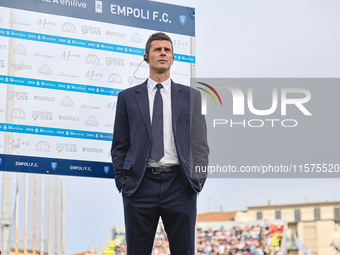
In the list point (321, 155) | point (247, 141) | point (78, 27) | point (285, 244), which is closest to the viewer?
point (78, 27)

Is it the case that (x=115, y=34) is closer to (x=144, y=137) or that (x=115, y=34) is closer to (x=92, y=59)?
(x=92, y=59)

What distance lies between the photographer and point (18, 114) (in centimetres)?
338

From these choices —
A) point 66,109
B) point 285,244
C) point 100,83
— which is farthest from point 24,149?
point 285,244

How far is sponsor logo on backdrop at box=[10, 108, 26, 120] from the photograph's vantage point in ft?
11.0

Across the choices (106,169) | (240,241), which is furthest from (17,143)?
(240,241)

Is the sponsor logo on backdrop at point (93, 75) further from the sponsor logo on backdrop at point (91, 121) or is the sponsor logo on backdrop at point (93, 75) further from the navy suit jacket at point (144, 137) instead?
the navy suit jacket at point (144, 137)

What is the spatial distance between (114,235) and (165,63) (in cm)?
1136

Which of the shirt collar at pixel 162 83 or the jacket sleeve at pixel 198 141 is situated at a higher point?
the shirt collar at pixel 162 83

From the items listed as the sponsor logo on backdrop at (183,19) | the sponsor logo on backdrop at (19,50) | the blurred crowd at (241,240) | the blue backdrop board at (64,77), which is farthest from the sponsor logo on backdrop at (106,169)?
the blurred crowd at (241,240)

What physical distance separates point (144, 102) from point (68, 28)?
4.18 ft

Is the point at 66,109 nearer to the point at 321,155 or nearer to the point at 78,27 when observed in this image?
the point at 78,27

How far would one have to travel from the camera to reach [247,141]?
20.1 feet

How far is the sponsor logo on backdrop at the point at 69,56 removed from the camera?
3.57 m

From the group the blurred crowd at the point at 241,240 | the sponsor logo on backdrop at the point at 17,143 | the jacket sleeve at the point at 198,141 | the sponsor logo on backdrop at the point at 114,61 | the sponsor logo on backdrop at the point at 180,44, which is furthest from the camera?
the blurred crowd at the point at 241,240
